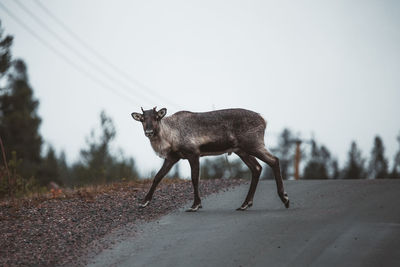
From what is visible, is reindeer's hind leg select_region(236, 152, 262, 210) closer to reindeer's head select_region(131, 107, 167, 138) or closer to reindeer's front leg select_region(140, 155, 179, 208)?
reindeer's front leg select_region(140, 155, 179, 208)

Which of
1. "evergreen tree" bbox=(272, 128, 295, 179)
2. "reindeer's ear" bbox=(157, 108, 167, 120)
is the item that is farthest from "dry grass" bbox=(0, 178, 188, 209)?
"evergreen tree" bbox=(272, 128, 295, 179)

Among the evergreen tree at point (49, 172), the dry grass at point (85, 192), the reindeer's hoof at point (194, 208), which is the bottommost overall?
the reindeer's hoof at point (194, 208)

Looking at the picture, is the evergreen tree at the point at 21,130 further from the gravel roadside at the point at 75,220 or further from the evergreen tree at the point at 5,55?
the gravel roadside at the point at 75,220

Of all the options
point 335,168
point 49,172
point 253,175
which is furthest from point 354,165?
point 253,175

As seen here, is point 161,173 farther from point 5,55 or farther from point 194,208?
point 5,55

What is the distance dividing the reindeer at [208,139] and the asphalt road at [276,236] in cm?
73

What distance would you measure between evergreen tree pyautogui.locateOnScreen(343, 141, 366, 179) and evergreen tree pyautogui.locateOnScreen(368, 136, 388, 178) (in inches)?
84.2

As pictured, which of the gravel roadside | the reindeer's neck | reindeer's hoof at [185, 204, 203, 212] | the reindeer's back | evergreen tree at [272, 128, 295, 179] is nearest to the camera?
the gravel roadside

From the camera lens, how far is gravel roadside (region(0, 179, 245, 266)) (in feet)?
23.8

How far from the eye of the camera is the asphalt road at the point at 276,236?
6387 mm

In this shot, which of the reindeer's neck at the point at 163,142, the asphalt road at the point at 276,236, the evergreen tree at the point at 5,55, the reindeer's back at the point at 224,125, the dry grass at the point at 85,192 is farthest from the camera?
the evergreen tree at the point at 5,55

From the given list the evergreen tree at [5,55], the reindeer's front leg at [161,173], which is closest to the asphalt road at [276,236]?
the reindeer's front leg at [161,173]

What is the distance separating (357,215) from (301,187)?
3333 millimetres

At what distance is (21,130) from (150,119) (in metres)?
33.9
